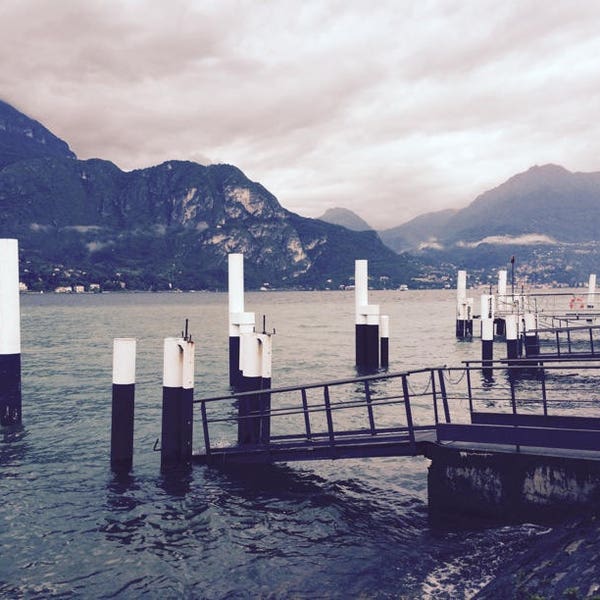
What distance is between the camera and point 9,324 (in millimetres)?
17766

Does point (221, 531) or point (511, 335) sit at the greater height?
point (511, 335)

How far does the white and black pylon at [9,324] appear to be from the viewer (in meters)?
17.7

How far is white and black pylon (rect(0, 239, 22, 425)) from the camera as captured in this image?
17.7 meters

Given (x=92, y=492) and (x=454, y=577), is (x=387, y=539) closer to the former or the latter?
(x=454, y=577)

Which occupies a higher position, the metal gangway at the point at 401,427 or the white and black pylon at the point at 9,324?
the white and black pylon at the point at 9,324

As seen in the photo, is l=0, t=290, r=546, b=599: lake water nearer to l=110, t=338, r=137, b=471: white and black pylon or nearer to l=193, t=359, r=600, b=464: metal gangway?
l=193, t=359, r=600, b=464: metal gangway

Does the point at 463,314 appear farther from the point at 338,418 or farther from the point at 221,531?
the point at 221,531

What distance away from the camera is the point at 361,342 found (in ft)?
111

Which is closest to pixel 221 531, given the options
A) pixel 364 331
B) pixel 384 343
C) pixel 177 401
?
pixel 177 401

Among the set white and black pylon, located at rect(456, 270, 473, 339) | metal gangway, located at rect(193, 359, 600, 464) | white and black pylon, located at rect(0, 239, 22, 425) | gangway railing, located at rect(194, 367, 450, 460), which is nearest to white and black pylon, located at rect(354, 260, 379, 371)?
gangway railing, located at rect(194, 367, 450, 460)

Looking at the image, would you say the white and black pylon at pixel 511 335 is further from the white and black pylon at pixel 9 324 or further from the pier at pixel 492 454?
the white and black pylon at pixel 9 324

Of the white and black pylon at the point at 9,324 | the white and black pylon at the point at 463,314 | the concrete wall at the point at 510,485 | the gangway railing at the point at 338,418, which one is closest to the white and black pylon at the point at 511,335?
the gangway railing at the point at 338,418

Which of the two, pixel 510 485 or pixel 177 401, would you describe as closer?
pixel 510 485

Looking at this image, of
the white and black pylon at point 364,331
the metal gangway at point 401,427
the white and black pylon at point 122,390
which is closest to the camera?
the metal gangway at point 401,427
